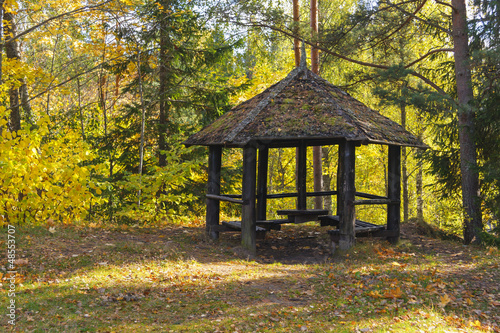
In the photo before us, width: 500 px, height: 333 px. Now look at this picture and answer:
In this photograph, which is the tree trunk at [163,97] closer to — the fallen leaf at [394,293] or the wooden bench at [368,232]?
the wooden bench at [368,232]

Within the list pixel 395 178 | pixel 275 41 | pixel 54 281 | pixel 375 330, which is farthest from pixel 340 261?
pixel 275 41

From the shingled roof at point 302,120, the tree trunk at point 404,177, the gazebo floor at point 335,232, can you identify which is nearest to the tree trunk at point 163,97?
the shingled roof at point 302,120

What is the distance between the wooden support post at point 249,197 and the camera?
9336 millimetres

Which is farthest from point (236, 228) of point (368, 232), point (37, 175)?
point (37, 175)

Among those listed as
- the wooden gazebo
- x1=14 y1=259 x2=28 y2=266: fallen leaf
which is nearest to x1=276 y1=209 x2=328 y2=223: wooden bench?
the wooden gazebo

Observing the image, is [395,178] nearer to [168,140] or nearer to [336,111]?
[336,111]

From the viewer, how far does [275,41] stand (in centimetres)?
1518

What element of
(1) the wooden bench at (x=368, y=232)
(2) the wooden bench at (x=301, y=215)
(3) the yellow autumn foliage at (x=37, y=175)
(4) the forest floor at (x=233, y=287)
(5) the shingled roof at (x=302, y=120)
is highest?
(5) the shingled roof at (x=302, y=120)

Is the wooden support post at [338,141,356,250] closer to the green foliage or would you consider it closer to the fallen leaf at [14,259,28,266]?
the green foliage

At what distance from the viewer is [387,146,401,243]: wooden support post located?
10327 millimetres

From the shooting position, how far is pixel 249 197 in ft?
30.6

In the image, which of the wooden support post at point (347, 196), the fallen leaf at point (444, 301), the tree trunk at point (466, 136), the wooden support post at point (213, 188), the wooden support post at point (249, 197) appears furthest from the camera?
the tree trunk at point (466, 136)

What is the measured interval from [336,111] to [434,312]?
198 inches

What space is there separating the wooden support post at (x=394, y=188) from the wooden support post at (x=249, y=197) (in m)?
3.59
